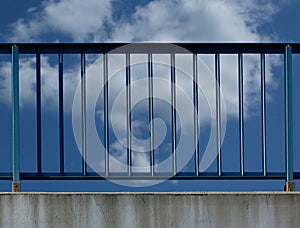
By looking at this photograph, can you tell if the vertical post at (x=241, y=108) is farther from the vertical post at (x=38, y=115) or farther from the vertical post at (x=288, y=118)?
the vertical post at (x=38, y=115)

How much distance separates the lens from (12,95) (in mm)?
4645

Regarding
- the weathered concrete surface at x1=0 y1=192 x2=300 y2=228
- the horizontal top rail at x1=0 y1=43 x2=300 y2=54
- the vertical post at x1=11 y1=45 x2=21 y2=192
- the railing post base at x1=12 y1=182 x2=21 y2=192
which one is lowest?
the weathered concrete surface at x1=0 y1=192 x2=300 y2=228

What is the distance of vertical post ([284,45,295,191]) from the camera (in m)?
4.66

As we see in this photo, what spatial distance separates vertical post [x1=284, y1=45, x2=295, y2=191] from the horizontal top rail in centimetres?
11

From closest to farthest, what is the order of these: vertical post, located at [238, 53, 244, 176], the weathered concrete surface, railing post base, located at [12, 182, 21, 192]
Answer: the weathered concrete surface
railing post base, located at [12, 182, 21, 192]
vertical post, located at [238, 53, 244, 176]

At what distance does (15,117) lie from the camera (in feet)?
15.2

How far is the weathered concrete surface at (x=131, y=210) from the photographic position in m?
4.11

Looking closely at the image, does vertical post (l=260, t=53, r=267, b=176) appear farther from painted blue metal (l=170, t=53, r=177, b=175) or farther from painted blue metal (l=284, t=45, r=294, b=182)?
painted blue metal (l=170, t=53, r=177, b=175)

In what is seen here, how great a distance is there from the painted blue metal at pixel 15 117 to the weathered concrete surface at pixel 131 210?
0.52 m

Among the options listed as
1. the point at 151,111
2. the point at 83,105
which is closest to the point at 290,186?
the point at 151,111

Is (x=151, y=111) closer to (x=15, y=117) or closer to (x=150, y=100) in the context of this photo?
(x=150, y=100)

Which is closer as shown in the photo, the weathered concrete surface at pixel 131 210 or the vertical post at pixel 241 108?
the weathered concrete surface at pixel 131 210

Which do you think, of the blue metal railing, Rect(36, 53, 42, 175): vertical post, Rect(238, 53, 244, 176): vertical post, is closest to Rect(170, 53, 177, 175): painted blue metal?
the blue metal railing

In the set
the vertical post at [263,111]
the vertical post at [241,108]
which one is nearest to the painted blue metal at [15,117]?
the vertical post at [241,108]
